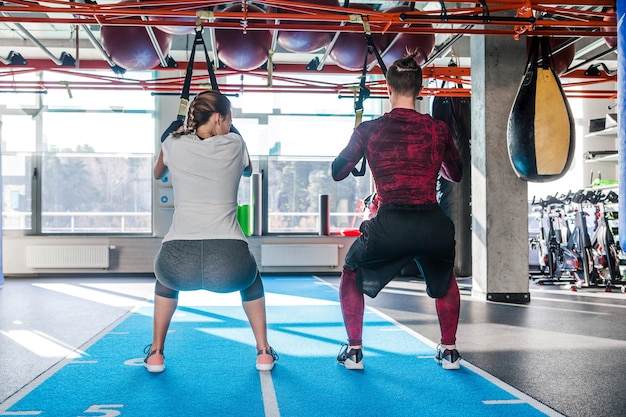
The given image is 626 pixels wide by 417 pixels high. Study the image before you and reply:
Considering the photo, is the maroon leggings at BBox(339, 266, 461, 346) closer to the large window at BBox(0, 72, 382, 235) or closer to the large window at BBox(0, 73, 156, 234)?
the large window at BBox(0, 72, 382, 235)

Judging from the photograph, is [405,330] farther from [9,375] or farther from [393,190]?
[9,375]

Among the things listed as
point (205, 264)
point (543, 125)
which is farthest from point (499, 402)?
point (543, 125)

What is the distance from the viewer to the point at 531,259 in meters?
10.3

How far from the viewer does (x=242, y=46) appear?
15.5ft

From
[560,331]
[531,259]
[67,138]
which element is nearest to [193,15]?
[560,331]

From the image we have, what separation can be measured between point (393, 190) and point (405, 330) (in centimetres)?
164

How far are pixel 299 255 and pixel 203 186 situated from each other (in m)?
6.72

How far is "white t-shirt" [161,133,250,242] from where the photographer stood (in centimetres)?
262

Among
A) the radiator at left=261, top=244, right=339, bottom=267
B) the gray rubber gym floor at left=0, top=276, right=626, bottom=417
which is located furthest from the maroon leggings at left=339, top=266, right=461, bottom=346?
the radiator at left=261, top=244, right=339, bottom=267

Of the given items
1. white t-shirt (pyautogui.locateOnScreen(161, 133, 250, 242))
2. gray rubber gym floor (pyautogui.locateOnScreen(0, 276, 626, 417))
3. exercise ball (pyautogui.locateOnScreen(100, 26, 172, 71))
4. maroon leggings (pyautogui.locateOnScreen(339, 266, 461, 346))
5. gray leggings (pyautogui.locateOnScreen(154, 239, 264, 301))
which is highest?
exercise ball (pyautogui.locateOnScreen(100, 26, 172, 71))

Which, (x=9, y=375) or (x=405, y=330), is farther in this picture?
(x=405, y=330)

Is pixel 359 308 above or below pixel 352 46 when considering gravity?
below

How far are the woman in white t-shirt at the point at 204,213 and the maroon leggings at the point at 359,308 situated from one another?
0.44 m

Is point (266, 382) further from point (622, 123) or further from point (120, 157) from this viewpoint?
point (120, 157)
